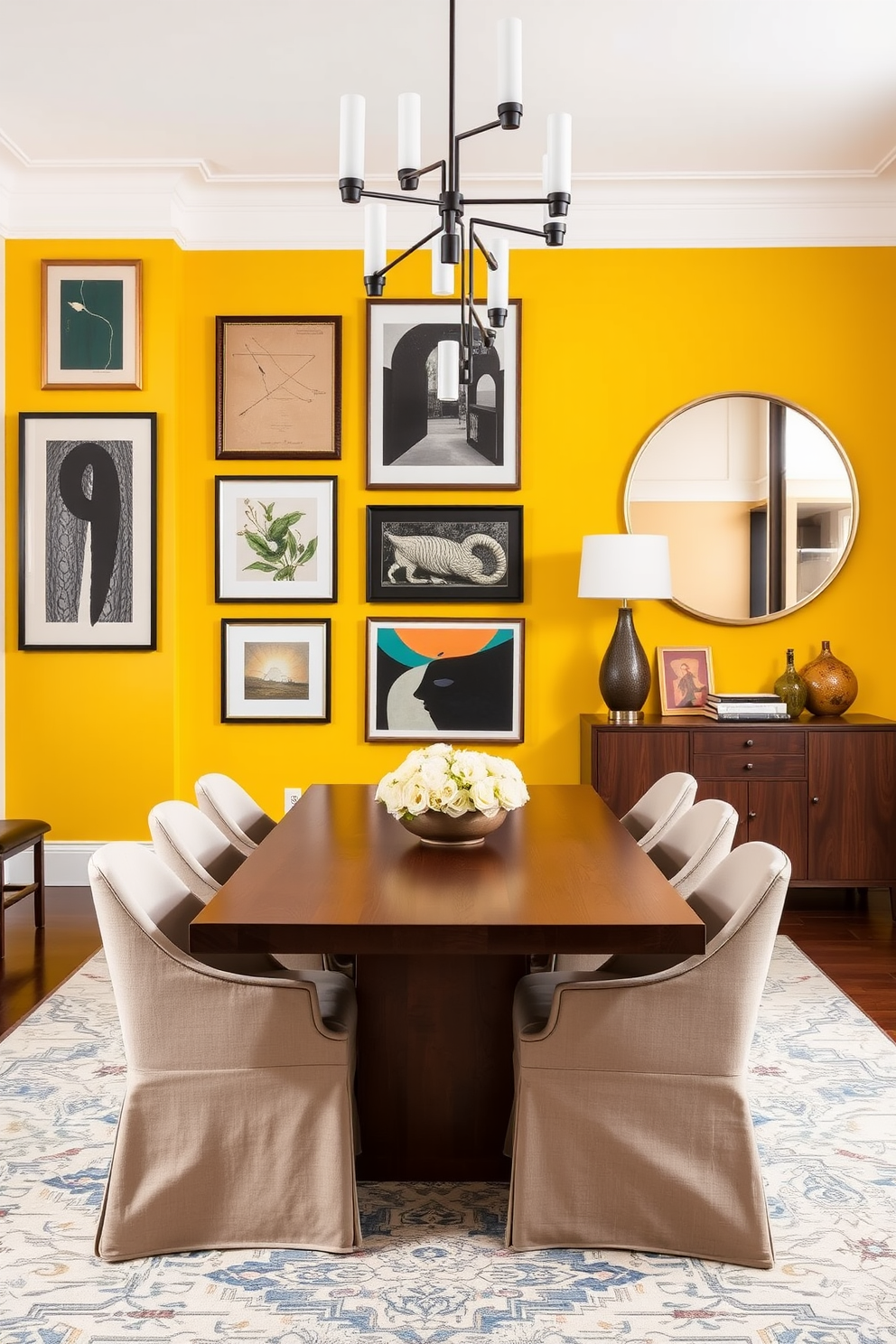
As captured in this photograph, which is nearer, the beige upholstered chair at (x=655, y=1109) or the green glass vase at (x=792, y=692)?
the beige upholstered chair at (x=655, y=1109)

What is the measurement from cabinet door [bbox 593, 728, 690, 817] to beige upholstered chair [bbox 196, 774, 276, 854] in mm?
1522

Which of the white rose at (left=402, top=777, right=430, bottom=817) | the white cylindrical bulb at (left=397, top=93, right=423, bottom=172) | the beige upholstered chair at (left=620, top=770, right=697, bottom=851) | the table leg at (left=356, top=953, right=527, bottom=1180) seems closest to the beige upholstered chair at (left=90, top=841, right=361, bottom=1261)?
the table leg at (left=356, top=953, right=527, bottom=1180)

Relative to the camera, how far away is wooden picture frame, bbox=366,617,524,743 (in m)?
4.77

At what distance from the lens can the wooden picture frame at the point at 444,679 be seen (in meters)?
4.77

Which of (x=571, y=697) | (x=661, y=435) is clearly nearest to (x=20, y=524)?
(x=571, y=697)

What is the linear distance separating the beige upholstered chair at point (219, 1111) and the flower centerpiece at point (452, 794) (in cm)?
57

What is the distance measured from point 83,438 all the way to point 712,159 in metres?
2.99

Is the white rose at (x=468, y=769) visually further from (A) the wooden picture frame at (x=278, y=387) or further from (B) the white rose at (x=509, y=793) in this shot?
(A) the wooden picture frame at (x=278, y=387)

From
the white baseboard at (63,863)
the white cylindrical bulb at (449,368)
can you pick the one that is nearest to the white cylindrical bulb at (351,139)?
the white cylindrical bulb at (449,368)

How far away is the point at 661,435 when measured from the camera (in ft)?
15.6

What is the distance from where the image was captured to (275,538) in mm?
4777

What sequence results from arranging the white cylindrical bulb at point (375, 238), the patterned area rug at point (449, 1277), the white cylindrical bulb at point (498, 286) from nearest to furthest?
the patterned area rug at point (449, 1277) < the white cylindrical bulb at point (375, 238) < the white cylindrical bulb at point (498, 286)

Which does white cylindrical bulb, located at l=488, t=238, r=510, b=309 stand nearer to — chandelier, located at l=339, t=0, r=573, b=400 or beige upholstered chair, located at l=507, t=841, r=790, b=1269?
chandelier, located at l=339, t=0, r=573, b=400

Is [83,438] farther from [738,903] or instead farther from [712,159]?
[738,903]
